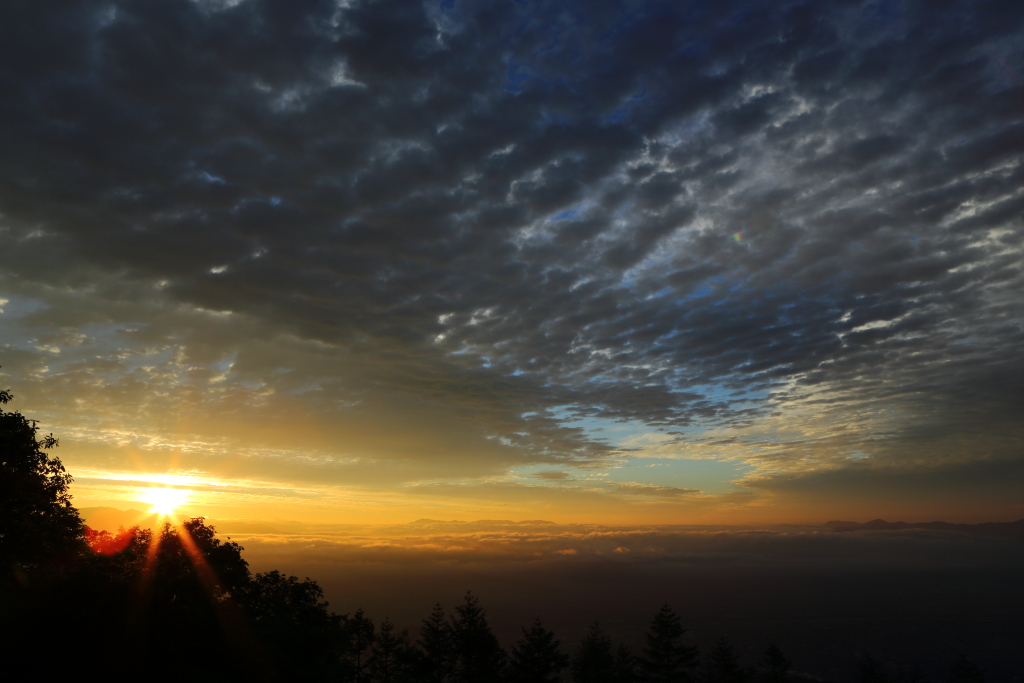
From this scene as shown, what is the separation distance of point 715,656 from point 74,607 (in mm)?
87738

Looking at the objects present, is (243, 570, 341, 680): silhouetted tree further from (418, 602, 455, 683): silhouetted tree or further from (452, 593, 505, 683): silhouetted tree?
(418, 602, 455, 683): silhouetted tree

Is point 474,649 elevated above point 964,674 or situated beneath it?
elevated above

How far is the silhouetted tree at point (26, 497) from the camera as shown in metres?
29.7

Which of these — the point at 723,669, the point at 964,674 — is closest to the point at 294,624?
the point at 723,669

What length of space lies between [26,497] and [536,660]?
193 ft

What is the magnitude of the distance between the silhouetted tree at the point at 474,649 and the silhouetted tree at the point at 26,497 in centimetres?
4863

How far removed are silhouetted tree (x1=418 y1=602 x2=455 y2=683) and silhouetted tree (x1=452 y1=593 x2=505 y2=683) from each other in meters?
1.99

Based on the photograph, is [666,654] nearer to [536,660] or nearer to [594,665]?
[594,665]

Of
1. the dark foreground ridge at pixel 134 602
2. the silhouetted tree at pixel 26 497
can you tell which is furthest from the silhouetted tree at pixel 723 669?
the silhouetted tree at pixel 26 497

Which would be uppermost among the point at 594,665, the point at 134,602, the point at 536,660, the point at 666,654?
the point at 134,602

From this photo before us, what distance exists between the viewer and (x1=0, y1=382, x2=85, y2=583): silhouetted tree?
29.7 metres

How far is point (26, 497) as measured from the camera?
30031 millimetres

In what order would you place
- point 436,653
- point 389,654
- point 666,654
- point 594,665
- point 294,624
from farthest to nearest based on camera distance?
point 389,654, point 666,654, point 436,653, point 594,665, point 294,624

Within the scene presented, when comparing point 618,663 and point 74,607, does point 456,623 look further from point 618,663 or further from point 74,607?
point 74,607
